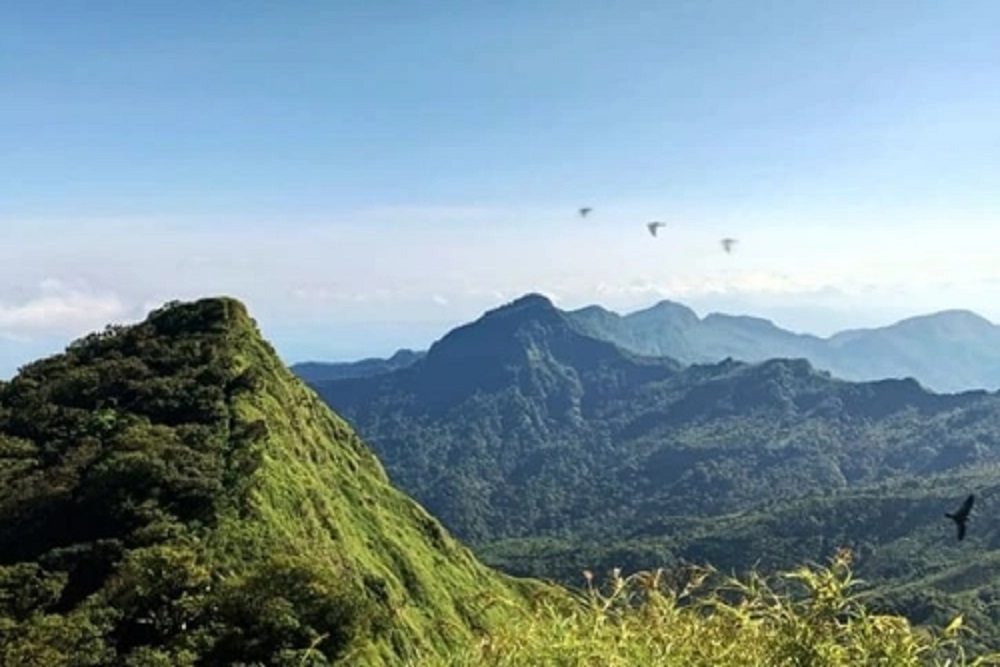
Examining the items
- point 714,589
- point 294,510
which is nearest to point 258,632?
point 294,510

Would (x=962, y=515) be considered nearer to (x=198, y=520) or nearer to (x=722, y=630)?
(x=722, y=630)

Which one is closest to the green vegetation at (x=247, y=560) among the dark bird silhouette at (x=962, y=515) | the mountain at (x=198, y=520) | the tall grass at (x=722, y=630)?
the tall grass at (x=722, y=630)

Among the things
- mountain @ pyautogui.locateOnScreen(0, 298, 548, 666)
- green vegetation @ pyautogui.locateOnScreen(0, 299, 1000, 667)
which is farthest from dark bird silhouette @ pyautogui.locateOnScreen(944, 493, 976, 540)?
mountain @ pyautogui.locateOnScreen(0, 298, 548, 666)

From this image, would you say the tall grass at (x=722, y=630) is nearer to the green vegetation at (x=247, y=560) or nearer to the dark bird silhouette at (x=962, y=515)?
the green vegetation at (x=247, y=560)

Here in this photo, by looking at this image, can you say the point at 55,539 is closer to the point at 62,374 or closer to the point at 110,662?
the point at 110,662

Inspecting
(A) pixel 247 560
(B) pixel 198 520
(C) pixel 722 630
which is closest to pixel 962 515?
(C) pixel 722 630

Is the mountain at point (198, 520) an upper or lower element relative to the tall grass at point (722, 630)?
lower

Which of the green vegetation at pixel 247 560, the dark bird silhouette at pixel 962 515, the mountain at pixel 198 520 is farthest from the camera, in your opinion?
the mountain at pixel 198 520
